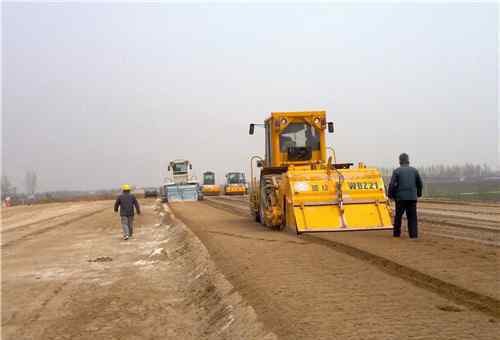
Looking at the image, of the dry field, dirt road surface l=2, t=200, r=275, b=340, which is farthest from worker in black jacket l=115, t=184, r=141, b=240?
the dry field

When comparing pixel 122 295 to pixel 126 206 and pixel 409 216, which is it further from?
pixel 126 206

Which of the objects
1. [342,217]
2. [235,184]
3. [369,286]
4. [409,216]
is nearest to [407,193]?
[409,216]

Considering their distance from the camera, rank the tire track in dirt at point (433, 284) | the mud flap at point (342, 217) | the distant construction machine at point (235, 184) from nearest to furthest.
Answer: the tire track in dirt at point (433, 284), the mud flap at point (342, 217), the distant construction machine at point (235, 184)

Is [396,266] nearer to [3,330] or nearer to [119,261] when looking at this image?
[3,330]

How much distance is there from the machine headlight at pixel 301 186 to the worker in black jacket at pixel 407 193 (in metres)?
2.02

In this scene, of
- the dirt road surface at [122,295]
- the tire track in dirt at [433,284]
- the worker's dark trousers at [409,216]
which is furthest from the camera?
the worker's dark trousers at [409,216]

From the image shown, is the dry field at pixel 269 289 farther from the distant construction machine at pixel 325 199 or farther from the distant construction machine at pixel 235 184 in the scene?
the distant construction machine at pixel 235 184

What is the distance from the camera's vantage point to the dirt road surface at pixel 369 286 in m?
4.39

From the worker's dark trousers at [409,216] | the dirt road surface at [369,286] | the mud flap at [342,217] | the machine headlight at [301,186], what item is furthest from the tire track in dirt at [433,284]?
the machine headlight at [301,186]

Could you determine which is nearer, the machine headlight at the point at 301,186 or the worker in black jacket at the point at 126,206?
the machine headlight at the point at 301,186

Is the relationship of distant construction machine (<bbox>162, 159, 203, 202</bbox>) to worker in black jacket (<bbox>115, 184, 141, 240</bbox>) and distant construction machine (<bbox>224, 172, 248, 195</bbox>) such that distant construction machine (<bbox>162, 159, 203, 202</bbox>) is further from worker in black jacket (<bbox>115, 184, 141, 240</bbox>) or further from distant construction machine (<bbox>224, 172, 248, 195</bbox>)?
worker in black jacket (<bbox>115, 184, 141, 240</bbox>)

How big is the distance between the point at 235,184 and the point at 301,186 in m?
39.8

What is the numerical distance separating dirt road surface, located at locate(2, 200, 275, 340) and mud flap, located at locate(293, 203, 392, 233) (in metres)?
2.45

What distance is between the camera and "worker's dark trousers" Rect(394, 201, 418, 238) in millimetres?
9609
